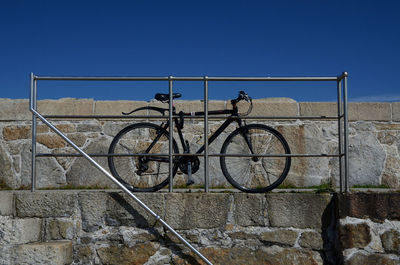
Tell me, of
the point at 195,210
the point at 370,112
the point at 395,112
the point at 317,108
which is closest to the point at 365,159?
the point at 370,112

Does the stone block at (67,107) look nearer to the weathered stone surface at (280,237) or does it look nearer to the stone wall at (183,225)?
the stone wall at (183,225)

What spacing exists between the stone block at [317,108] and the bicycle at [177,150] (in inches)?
43.9

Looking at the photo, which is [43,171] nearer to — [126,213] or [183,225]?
[126,213]

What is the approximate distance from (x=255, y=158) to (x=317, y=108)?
166 centimetres

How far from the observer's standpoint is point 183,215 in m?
4.17

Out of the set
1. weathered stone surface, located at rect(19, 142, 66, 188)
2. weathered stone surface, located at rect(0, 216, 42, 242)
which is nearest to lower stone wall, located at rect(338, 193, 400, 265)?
weathered stone surface, located at rect(0, 216, 42, 242)

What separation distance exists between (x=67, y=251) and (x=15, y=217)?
550mm

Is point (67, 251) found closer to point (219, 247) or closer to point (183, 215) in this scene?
point (183, 215)

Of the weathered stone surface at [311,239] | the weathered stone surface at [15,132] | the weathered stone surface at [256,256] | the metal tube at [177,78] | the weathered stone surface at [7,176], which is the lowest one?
the weathered stone surface at [256,256]

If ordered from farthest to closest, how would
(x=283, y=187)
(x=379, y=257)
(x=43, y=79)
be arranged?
(x=283, y=187)
(x=43, y=79)
(x=379, y=257)

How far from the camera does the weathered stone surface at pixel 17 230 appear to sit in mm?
4016

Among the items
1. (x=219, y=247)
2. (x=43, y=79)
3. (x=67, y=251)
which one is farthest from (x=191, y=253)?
(x=43, y=79)

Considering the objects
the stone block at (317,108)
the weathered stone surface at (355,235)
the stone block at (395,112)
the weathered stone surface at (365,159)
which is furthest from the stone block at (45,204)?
the stone block at (395,112)

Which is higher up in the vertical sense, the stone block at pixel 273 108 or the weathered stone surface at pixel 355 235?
the stone block at pixel 273 108
